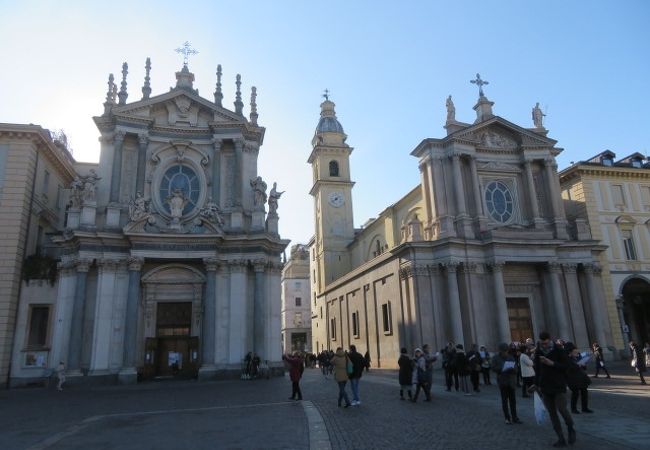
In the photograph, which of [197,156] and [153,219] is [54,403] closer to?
[153,219]

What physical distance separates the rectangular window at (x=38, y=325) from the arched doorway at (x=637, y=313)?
137 ft

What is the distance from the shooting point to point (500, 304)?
31.8 meters

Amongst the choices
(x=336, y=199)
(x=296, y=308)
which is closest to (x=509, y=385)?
(x=336, y=199)

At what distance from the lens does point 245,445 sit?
30.3 feet

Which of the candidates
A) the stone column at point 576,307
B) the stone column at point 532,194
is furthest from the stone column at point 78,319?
the stone column at point 576,307

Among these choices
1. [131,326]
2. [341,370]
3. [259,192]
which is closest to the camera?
[341,370]

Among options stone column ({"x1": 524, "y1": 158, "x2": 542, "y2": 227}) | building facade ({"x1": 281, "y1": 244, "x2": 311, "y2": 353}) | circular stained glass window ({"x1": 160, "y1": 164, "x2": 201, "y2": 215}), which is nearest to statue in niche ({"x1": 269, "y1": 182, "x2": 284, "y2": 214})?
circular stained glass window ({"x1": 160, "y1": 164, "x2": 201, "y2": 215})

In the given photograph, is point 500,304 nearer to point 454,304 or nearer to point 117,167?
point 454,304

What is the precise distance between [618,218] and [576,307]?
9.09 metres

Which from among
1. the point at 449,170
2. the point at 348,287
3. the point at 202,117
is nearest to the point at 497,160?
the point at 449,170

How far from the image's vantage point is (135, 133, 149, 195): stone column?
29.3 meters

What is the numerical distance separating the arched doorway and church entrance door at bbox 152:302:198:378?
111ft

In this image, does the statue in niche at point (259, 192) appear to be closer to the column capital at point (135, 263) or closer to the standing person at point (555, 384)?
the column capital at point (135, 263)

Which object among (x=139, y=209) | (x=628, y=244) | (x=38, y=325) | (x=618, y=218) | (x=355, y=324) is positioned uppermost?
(x=618, y=218)
